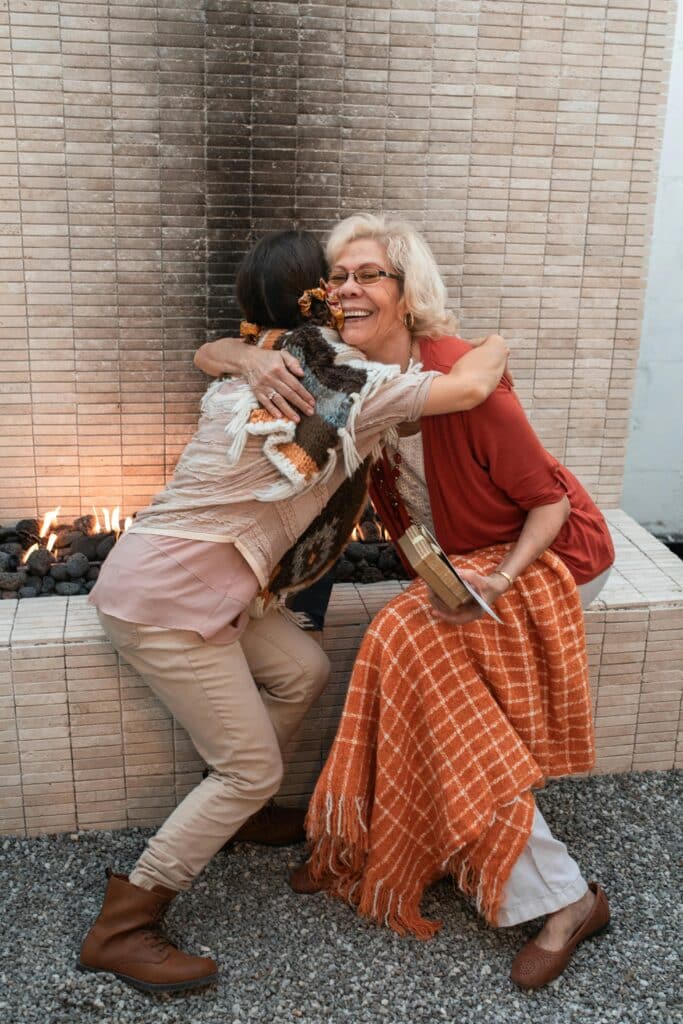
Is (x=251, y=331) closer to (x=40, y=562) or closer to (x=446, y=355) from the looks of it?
(x=446, y=355)

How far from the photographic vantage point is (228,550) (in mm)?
2236

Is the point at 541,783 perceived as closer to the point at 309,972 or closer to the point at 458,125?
the point at 309,972

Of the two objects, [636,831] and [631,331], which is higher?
[631,331]

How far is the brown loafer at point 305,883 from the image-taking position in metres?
2.65

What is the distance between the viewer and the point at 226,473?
7.16ft

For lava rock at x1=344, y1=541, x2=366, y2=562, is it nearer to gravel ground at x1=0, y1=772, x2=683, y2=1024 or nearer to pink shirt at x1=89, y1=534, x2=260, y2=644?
gravel ground at x1=0, y1=772, x2=683, y2=1024

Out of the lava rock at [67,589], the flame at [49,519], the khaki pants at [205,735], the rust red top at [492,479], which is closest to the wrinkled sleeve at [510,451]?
the rust red top at [492,479]

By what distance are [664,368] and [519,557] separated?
3050mm

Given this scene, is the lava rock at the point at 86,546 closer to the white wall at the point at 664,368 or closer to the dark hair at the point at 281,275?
the dark hair at the point at 281,275

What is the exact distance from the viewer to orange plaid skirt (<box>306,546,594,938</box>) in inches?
→ 92.5

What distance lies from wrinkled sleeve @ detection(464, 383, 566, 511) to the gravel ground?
1.16 meters

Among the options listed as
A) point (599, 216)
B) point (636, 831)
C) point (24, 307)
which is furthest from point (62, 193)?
point (636, 831)

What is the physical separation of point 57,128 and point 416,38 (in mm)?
1298

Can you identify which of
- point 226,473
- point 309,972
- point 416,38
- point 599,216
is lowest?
point 309,972
